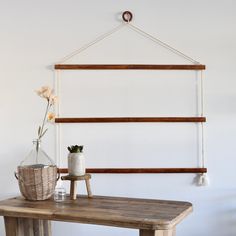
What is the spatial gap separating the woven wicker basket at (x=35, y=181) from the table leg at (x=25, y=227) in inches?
5.5

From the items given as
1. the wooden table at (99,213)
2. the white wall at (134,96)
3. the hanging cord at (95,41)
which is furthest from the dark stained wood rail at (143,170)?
the hanging cord at (95,41)

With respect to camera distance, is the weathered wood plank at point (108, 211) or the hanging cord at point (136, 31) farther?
the hanging cord at point (136, 31)

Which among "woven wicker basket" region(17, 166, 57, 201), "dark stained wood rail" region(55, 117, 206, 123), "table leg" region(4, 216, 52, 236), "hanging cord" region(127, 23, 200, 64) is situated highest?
"hanging cord" region(127, 23, 200, 64)

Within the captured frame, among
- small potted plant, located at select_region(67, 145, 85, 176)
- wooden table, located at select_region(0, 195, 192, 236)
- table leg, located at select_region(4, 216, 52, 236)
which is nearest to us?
wooden table, located at select_region(0, 195, 192, 236)

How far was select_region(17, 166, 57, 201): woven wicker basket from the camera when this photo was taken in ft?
6.85

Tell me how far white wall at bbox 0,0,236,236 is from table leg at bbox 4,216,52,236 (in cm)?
23

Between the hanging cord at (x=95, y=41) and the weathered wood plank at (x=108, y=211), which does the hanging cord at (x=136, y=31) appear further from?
the weathered wood plank at (x=108, y=211)

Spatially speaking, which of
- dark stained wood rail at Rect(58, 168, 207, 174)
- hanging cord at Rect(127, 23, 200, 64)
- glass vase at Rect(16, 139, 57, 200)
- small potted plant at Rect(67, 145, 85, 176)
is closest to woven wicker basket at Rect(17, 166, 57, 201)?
glass vase at Rect(16, 139, 57, 200)

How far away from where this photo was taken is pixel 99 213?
6.02 ft

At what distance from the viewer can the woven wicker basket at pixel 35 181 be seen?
6.85ft

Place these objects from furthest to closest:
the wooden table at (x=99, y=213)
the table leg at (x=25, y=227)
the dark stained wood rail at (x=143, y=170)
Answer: the dark stained wood rail at (x=143, y=170) < the table leg at (x=25, y=227) < the wooden table at (x=99, y=213)

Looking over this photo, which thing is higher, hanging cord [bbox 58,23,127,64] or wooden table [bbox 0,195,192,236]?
hanging cord [bbox 58,23,127,64]

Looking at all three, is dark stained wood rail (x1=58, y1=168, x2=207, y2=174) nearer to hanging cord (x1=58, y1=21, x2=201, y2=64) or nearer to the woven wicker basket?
the woven wicker basket

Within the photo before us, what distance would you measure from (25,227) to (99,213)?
51cm
